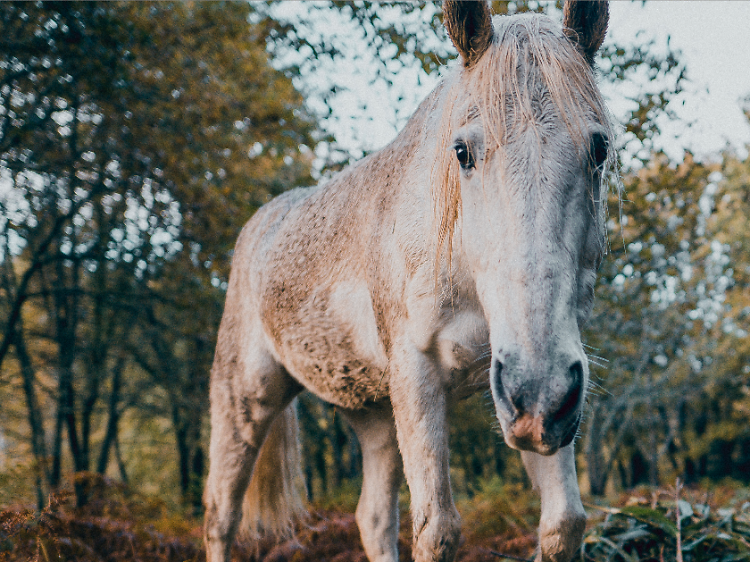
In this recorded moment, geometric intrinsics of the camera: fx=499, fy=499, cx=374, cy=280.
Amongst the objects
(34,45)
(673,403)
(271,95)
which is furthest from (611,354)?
(673,403)

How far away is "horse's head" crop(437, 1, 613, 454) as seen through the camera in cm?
119

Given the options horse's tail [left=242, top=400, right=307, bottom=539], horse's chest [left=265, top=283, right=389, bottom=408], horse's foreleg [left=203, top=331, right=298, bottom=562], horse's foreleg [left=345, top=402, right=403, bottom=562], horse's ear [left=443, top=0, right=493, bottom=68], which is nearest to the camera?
horse's ear [left=443, top=0, right=493, bottom=68]

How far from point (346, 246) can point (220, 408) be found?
1.52m

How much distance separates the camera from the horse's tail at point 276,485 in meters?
3.40

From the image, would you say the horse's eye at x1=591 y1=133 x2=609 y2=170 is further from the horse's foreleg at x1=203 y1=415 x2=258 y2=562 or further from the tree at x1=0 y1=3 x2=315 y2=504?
the tree at x1=0 y1=3 x2=315 y2=504

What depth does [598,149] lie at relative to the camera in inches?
59.4

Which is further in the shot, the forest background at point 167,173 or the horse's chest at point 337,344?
the forest background at point 167,173

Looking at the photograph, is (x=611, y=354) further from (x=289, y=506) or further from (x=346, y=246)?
(x=346, y=246)

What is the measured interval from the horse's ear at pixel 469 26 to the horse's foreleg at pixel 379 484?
195 centimetres

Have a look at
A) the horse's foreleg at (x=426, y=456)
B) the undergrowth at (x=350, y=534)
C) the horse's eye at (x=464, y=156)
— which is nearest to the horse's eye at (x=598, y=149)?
the horse's eye at (x=464, y=156)

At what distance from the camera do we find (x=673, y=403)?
58.4 ft

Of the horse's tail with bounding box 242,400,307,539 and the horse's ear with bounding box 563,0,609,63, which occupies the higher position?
the horse's ear with bounding box 563,0,609,63

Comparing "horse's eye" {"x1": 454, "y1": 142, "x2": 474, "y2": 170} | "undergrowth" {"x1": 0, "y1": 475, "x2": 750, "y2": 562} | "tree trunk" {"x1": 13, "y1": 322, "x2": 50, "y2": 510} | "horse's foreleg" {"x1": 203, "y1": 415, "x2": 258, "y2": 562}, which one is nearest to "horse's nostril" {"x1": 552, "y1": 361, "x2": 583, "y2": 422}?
"horse's eye" {"x1": 454, "y1": 142, "x2": 474, "y2": 170}

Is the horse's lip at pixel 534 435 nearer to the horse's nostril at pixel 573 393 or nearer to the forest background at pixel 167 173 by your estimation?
the horse's nostril at pixel 573 393
